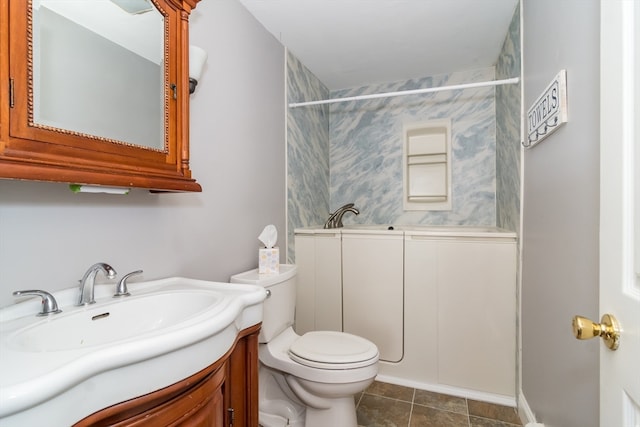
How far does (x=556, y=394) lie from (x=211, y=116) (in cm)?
193

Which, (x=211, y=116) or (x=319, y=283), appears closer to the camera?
(x=211, y=116)

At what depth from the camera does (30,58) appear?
78 cm

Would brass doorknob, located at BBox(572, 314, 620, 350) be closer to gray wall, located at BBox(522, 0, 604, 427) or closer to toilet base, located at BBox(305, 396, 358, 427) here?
gray wall, located at BBox(522, 0, 604, 427)

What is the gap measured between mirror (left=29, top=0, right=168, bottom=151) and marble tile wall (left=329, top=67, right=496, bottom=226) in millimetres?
2092

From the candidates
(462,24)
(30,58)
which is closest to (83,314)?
(30,58)

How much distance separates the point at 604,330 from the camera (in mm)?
570

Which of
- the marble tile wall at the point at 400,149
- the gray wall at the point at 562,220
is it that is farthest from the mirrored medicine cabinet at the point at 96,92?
the marble tile wall at the point at 400,149

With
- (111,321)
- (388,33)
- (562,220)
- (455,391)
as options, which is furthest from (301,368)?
(388,33)

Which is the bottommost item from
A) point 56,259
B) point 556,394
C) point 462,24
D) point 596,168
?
point 556,394

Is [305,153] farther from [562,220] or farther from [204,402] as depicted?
[204,402]

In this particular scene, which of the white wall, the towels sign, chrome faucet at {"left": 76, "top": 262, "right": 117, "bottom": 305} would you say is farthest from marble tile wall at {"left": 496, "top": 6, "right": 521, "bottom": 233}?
chrome faucet at {"left": 76, "top": 262, "right": 117, "bottom": 305}

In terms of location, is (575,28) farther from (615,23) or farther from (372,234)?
(372,234)

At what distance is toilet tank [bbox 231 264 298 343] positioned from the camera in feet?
5.20

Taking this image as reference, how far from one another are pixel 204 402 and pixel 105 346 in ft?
1.12
